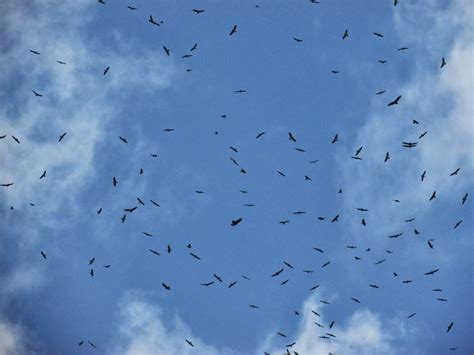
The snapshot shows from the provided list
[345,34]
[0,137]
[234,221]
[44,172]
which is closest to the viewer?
[234,221]

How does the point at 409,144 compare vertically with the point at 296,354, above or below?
above

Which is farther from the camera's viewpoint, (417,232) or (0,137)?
(0,137)

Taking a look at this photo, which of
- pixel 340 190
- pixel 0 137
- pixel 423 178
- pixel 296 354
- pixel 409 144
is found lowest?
pixel 296 354

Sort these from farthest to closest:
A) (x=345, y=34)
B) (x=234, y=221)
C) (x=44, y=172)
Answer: (x=44, y=172), (x=345, y=34), (x=234, y=221)

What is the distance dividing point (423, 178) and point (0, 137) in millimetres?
28763

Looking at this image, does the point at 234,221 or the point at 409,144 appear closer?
the point at 234,221

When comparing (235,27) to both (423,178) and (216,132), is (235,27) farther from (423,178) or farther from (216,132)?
(423,178)

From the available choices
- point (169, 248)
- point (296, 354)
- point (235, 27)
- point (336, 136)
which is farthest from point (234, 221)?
point (296, 354)

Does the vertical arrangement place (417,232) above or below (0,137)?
above

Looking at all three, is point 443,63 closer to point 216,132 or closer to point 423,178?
point 423,178

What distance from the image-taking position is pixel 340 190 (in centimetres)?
3481

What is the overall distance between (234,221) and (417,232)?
11781mm

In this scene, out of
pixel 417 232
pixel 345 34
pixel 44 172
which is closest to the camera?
pixel 345 34

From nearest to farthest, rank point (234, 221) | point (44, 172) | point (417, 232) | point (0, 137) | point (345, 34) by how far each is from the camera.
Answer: point (234, 221)
point (345, 34)
point (417, 232)
point (44, 172)
point (0, 137)
